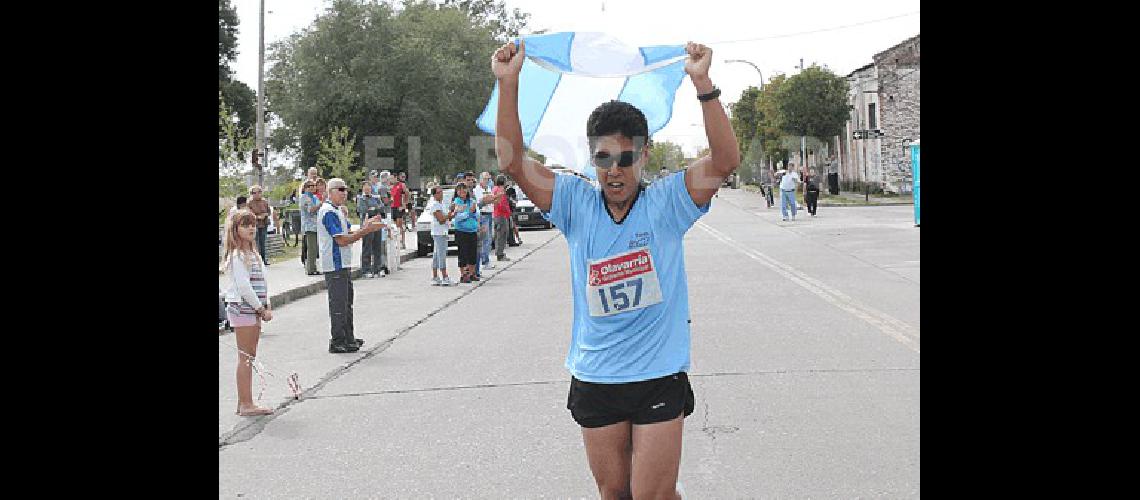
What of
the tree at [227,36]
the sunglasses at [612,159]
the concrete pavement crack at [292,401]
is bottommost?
the concrete pavement crack at [292,401]

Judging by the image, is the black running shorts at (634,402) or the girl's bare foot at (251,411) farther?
the girl's bare foot at (251,411)

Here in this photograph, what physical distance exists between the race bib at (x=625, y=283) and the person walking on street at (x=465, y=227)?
42.9 feet

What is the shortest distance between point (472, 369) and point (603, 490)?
5.38 meters

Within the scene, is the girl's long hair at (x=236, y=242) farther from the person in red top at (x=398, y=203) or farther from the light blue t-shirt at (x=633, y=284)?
the person in red top at (x=398, y=203)

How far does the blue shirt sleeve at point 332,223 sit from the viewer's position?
9.99m

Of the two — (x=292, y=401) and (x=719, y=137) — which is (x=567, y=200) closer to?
(x=719, y=137)

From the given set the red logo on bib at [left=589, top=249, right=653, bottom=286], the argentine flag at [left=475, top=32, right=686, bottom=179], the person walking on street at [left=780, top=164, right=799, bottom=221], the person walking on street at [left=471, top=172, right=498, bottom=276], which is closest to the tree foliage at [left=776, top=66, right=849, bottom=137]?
the person walking on street at [left=780, top=164, right=799, bottom=221]

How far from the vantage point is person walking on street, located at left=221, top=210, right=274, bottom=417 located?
7500 mm

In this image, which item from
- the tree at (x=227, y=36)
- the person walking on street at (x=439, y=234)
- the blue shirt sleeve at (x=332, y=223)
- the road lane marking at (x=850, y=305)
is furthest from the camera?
the tree at (x=227, y=36)

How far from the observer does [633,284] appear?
11.7 ft

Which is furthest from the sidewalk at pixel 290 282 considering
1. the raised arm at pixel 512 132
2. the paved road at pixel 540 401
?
the raised arm at pixel 512 132

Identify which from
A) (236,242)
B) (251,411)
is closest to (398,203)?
(236,242)

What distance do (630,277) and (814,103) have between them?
4972cm
